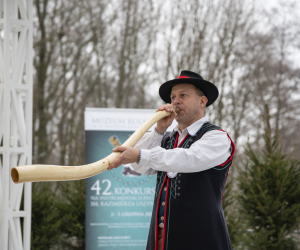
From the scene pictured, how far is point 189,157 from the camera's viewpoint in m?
2.03

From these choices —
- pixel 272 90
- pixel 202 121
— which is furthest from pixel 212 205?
pixel 272 90

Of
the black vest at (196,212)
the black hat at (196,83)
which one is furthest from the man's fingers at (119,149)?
the black hat at (196,83)

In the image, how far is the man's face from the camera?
95.2 inches

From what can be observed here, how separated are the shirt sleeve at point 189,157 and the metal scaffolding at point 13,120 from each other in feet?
8.51

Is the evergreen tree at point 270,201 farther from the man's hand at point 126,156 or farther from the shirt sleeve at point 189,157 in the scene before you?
the man's hand at point 126,156

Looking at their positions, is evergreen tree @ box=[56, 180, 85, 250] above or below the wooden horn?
below

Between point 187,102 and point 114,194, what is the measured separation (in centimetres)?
283

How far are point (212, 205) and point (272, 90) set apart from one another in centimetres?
1141

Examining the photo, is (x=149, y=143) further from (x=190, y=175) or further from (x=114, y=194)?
(x=114, y=194)

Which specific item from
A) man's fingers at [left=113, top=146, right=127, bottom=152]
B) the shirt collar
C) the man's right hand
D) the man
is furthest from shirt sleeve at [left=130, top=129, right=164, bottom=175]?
man's fingers at [left=113, top=146, right=127, bottom=152]

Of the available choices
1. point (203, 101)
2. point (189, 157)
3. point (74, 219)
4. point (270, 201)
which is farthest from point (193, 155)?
point (74, 219)

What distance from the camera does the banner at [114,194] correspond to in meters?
4.83

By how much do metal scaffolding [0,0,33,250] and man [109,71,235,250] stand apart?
7.66 ft

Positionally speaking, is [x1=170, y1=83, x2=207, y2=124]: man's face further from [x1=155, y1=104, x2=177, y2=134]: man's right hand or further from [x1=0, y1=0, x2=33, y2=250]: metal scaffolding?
[x1=0, y1=0, x2=33, y2=250]: metal scaffolding
